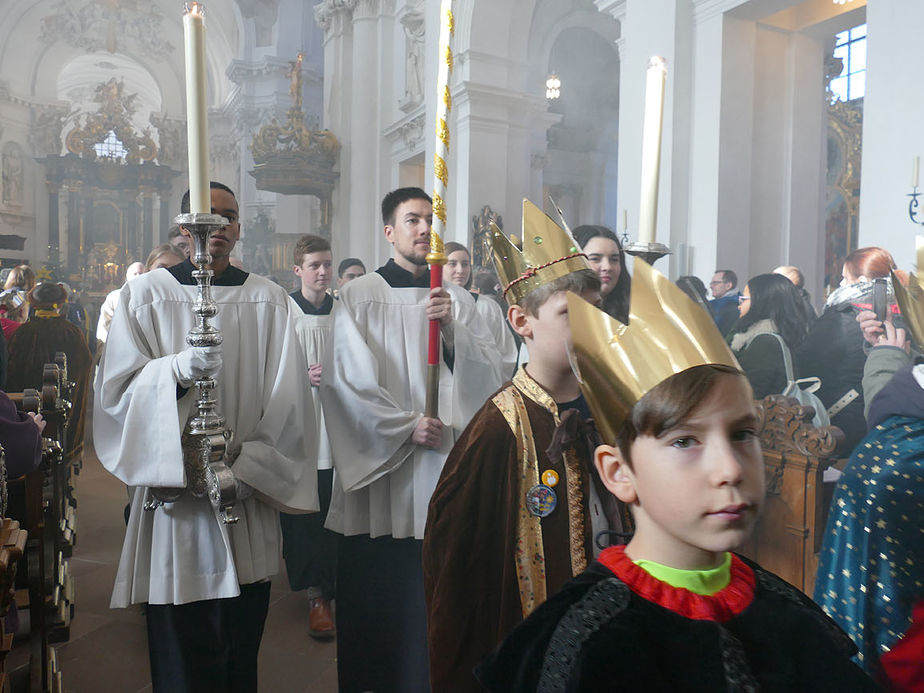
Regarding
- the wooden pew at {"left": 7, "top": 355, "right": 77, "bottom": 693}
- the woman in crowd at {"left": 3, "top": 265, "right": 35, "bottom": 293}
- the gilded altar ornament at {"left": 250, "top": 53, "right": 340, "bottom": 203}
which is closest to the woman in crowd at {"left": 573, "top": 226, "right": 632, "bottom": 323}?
the wooden pew at {"left": 7, "top": 355, "right": 77, "bottom": 693}

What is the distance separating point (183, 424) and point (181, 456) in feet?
0.41

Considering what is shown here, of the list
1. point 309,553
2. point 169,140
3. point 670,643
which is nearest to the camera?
point 670,643

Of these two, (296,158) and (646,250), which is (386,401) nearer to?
(646,250)

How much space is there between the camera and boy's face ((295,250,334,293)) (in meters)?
4.40

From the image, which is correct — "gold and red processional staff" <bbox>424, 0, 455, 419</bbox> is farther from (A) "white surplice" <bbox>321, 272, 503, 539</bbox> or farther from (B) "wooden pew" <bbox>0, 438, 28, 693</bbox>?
(B) "wooden pew" <bbox>0, 438, 28, 693</bbox>

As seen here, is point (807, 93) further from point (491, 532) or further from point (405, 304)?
point (491, 532)

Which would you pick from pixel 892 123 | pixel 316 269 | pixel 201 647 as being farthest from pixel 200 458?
pixel 892 123

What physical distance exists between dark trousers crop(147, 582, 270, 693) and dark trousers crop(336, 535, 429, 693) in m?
0.42

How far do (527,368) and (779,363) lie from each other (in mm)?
2379

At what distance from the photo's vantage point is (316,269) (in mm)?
4422

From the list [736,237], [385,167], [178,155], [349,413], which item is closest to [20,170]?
[178,155]

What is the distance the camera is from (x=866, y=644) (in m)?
1.65

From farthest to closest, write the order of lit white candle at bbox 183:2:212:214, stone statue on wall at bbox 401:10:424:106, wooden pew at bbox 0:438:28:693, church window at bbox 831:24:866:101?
1. stone statue on wall at bbox 401:10:424:106
2. church window at bbox 831:24:866:101
3. lit white candle at bbox 183:2:212:214
4. wooden pew at bbox 0:438:28:693

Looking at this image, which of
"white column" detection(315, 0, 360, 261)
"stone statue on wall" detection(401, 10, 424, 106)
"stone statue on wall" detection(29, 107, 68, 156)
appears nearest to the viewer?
"stone statue on wall" detection(401, 10, 424, 106)
